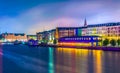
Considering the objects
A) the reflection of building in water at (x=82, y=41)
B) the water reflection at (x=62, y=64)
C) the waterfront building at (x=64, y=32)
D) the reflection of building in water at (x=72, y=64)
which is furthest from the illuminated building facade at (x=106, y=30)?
the reflection of building in water at (x=72, y=64)

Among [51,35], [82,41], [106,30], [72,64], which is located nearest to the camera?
[72,64]

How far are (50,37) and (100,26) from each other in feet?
107

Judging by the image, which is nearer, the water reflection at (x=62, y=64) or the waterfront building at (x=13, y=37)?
the water reflection at (x=62, y=64)

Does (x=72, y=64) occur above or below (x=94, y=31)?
below

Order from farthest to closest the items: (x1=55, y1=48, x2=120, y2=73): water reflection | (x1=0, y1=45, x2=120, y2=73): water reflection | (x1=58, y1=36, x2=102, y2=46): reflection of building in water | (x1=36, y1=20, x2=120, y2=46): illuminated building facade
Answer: (x1=36, y1=20, x2=120, y2=46): illuminated building facade, (x1=58, y1=36, x2=102, y2=46): reflection of building in water, (x1=0, y1=45, x2=120, y2=73): water reflection, (x1=55, y1=48, x2=120, y2=73): water reflection

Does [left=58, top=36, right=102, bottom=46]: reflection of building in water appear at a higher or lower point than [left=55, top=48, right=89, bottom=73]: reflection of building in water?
higher

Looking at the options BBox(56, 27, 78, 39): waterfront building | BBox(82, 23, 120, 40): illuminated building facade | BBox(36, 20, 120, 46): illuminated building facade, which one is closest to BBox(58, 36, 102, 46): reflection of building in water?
BBox(36, 20, 120, 46): illuminated building facade

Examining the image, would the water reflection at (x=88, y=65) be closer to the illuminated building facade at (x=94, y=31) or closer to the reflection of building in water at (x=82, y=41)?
the reflection of building in water at (x=82, y=41)

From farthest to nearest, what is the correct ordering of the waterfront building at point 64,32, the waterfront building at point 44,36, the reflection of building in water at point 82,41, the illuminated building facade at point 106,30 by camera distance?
the waterfront building at point 44,36 → the waterfront building at point 64,32 → the illuminated building facade at point 106,30 → the reflection of building in water at point 82,41

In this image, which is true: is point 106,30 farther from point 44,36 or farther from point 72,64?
point 72,64

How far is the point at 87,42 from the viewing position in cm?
6744

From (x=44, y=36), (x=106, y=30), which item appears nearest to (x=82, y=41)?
(x=106, y=30)

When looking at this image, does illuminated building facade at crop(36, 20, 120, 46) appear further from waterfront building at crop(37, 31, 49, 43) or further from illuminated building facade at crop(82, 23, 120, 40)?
waterfront building at crop(37, 31, 49, 43)

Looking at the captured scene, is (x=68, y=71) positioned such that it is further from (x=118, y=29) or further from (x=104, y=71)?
(x=118, y=29)
